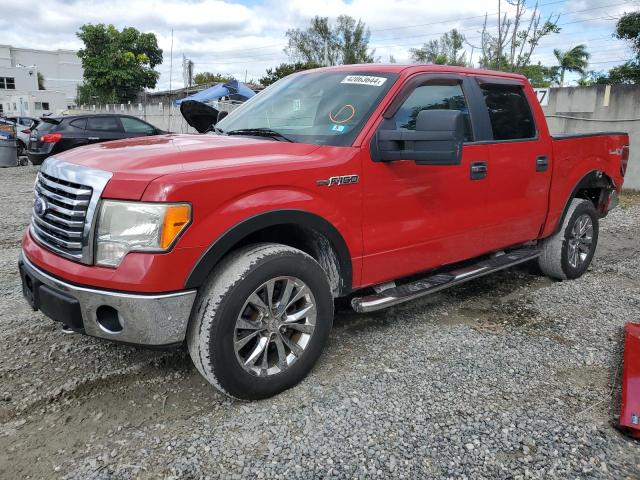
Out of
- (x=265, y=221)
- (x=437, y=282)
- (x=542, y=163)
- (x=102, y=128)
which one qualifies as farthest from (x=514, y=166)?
(x=102, y=128)

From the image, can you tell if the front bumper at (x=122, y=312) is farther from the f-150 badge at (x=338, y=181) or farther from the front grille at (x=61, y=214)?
the f-150 badge at (x=338, y=181)

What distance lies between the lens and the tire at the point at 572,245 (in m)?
4.97

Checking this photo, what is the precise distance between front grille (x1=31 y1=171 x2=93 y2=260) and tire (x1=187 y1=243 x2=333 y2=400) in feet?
2.21

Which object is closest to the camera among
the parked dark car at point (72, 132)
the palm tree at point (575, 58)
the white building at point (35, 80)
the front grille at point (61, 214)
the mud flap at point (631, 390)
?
the front grille at point (61, 214)

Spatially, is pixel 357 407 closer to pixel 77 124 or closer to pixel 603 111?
pixel 603 111

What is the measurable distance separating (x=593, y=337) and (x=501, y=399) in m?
1.35

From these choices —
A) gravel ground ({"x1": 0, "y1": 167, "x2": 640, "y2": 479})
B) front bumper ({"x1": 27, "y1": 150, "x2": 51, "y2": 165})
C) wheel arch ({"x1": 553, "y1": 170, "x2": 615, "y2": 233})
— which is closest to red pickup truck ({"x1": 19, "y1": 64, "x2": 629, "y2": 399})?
gravel ground ({"x1": 0, "y1": 167, "x2": 640, "y2": 479})

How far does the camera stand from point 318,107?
355cm

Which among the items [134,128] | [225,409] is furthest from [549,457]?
[134,128]

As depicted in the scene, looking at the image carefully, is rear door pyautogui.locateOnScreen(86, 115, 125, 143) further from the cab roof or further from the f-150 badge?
the f-150 badge

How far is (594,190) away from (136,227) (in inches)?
191

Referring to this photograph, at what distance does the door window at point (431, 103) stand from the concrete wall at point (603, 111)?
8.85 meters

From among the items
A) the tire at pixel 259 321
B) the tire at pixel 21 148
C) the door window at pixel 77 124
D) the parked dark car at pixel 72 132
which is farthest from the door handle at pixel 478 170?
the tire at pixel 21 148

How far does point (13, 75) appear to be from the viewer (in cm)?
6662
